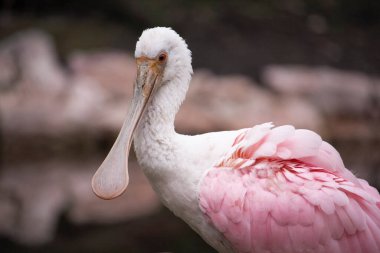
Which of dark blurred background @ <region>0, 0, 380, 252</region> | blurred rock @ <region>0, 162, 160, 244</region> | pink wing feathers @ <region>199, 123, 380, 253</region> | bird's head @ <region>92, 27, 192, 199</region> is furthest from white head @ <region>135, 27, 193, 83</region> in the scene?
blurred rock @ <region>0, 162, 160, 244</region>

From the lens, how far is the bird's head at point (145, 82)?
4668 mm

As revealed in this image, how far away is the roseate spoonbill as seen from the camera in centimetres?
451

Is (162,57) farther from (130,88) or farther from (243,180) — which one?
(130,88)

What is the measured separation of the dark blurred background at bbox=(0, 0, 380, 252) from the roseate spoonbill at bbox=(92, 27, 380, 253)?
3.42 m

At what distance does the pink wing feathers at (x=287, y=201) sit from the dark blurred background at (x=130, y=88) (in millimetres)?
3545

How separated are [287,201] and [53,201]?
16.6 feet

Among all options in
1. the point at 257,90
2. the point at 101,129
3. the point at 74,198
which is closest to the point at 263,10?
the point at 257,90

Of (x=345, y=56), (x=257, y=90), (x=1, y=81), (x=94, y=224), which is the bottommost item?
(x=94, y=224)

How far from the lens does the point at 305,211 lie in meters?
4.51

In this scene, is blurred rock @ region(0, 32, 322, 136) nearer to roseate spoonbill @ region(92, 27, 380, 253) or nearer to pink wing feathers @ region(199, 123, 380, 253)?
roseate spoonbill @ region(92, 27, 380, 253)

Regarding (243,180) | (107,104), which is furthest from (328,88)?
(243,180)

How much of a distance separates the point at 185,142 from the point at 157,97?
1.05 ft

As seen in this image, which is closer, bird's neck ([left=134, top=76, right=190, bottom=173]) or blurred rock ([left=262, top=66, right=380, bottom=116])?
bird's neck ([left=134, top=76, right=190, bottom=173])

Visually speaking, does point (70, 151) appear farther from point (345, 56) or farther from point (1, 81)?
point (345, 56)
